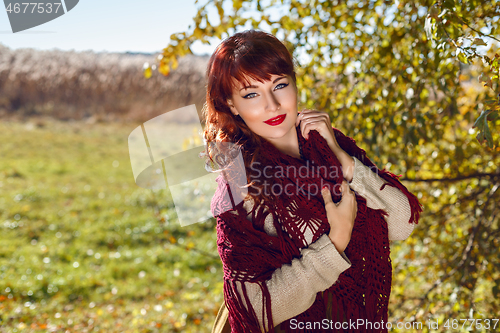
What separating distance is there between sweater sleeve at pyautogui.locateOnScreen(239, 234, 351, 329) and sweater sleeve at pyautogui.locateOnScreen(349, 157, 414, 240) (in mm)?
235

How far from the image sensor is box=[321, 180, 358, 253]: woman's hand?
4.26ft

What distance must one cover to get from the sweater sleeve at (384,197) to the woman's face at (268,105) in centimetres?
30

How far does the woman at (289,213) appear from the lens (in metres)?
1.28

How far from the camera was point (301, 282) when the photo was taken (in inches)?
49.1

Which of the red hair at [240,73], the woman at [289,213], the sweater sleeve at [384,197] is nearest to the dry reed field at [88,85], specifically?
the red hair at [240,73]

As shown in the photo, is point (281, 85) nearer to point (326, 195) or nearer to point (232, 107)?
point (232, 107)

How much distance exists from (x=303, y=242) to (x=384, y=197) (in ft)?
1.16

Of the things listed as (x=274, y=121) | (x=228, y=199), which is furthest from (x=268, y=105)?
(x=228, y=199)

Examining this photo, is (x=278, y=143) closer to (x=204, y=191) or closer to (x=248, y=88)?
(x=248, y=88)

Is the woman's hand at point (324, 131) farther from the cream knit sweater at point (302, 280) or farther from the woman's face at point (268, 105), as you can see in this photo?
the cream knit sweater at point (302, 280)

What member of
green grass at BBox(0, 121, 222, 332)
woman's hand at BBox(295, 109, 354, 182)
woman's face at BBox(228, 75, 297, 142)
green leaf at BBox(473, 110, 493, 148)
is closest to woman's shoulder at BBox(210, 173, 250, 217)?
woman's face at BBox(228, 75, 297, 142)

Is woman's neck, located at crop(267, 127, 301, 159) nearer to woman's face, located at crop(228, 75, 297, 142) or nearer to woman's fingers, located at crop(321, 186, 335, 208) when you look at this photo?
woman's face, located at crop(228, 75, 297, 142)

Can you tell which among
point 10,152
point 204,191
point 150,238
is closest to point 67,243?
point 150,238

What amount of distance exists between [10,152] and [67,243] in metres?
3.92
